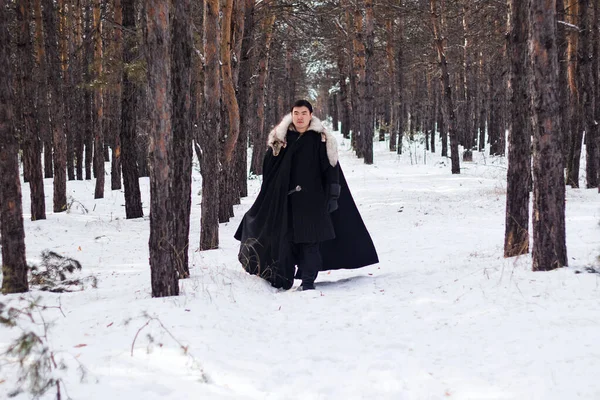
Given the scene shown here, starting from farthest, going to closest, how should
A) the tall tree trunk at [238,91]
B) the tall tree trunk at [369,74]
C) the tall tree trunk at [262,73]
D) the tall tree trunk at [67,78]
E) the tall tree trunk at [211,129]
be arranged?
the tall tree trunk at [369,74] < the tall tree trunk at [262,73] < the tall tree trunk at [67,78] < the tall tree trunk at [238,91] < the tall tree trunk at [211,129]

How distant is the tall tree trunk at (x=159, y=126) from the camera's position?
14.0ft

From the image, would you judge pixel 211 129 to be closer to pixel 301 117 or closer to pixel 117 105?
pixel 301 117

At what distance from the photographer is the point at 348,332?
4.27m

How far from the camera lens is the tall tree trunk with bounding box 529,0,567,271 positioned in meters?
4.90

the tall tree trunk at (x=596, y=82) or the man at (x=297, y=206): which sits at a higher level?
the tall tree trunk at (x=596, y=82)

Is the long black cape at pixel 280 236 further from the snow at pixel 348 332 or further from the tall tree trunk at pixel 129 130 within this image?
the tall tree trunk at pixel 129 130

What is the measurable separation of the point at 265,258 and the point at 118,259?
3473mm

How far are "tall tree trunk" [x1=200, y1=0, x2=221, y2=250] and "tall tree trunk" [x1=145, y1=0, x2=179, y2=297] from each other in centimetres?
379

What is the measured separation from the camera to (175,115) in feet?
17.4

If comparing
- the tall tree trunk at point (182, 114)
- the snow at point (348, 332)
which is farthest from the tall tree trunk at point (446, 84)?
the tall tree trunk at point (182, 114)

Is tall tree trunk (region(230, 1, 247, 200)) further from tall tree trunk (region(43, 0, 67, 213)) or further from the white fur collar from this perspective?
the white fur collar

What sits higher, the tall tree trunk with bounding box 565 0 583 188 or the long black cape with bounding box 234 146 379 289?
the tall tree trunk with bounding box 565 0 583 188

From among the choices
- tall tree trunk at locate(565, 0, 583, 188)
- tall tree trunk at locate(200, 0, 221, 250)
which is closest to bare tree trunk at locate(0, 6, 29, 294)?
tall tree trunk at locate(200, 0, 221, 250)

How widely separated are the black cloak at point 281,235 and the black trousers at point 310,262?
160 mm
